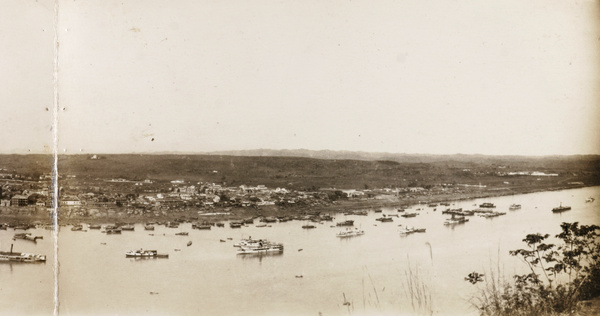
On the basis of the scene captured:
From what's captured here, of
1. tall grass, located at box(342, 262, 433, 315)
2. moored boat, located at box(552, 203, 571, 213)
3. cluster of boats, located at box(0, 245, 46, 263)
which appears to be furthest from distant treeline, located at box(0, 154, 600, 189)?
tall grass, located at box(342, 262, 433, 315)

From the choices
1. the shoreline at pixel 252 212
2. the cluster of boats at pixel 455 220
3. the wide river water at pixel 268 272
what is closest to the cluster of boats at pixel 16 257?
the wide river water at pixel 268 272

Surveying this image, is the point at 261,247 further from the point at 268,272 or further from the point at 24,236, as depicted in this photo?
the point at 24,236

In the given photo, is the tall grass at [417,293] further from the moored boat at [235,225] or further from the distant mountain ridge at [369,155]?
the moored boat at [235,225]

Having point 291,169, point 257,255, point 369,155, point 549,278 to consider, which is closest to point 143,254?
point 257,255

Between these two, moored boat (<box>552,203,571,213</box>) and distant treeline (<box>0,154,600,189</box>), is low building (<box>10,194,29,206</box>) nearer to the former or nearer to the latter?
distant treeline (<box>0,154,600,189</box>)

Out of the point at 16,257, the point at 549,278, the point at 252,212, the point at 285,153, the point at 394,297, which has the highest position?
the point at 285,153

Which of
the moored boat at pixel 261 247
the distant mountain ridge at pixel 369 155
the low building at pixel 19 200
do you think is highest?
the distant mountain ridge at pixel 369 155

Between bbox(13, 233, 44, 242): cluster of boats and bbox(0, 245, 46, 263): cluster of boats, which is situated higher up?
bbox(13, 233, 44, 242): cluster of boats

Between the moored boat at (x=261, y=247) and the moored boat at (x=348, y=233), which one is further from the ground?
the moored boat at (x=348, y=233)

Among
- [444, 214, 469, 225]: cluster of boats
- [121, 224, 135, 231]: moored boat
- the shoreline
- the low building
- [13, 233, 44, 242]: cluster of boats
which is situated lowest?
[13, 233, 44, 242]: cluster of boats
